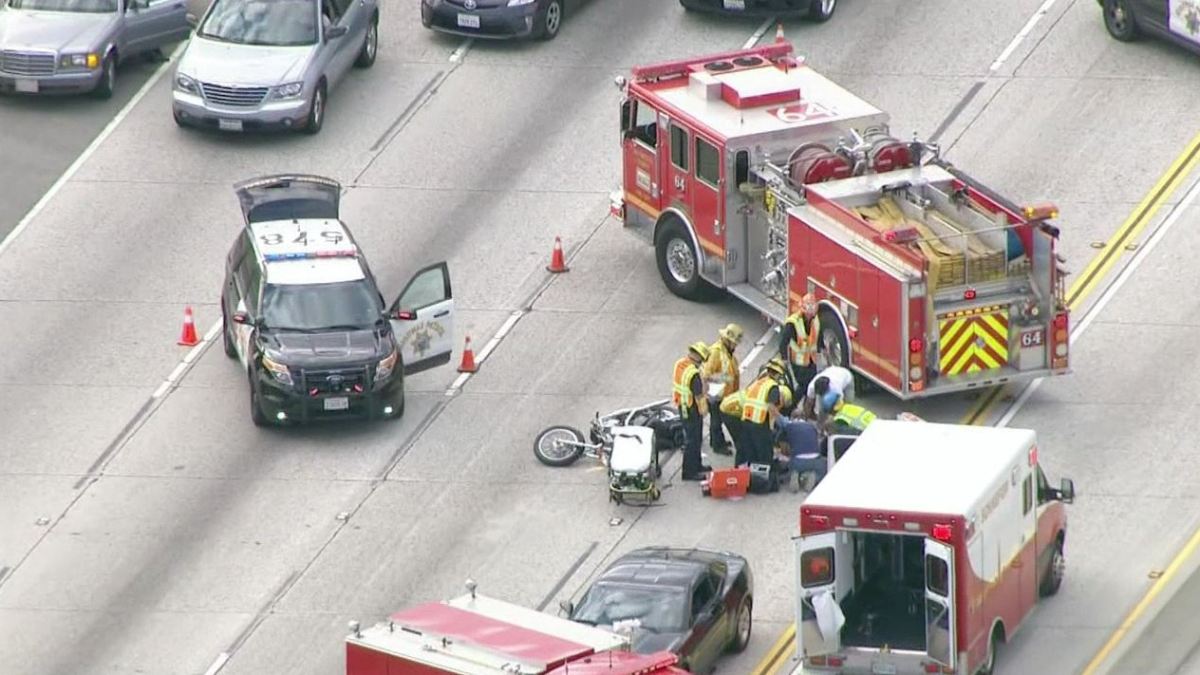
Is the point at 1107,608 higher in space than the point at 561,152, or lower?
higher

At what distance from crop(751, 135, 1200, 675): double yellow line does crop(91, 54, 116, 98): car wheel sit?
14102 millimetres

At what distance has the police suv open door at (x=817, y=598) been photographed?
112ft

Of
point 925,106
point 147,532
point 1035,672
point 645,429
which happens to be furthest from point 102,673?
point 925,106

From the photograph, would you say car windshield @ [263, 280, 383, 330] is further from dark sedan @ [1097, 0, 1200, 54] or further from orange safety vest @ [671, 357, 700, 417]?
dark sedan @ [1097, 0, 1200, 54]

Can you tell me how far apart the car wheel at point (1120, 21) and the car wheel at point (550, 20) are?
7.65 metres

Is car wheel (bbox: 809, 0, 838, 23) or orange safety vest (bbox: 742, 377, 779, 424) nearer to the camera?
orange safety vest (bbox: 742, 377, 779, 424)

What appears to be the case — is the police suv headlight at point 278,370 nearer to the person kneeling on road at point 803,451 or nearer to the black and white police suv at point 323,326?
the black and white police suv at point 323,326

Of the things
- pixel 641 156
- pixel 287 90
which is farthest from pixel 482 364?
pixel 287 90

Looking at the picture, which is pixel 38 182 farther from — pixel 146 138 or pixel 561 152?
pixel 561 152

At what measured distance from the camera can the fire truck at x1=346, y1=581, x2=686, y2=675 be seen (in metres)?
32.3

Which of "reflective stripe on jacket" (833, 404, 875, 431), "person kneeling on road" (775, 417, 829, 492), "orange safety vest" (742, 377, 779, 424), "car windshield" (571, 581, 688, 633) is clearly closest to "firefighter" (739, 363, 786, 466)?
"orange safety vest" (742, 377, 779, 424)

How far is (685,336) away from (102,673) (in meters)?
9.73

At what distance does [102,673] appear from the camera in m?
36.9

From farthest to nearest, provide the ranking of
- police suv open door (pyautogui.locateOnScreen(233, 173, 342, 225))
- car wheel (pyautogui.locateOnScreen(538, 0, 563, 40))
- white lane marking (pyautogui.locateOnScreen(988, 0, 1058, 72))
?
car wheel (pyautogui.locateOnScreen(538, 0, 563, 40))
white lane marking (pyautogui.locateOnScreen(988, 0, 1058, 72))
police suv open door (pyautogui.locateOnScreen(233, 173, 342, 225))
